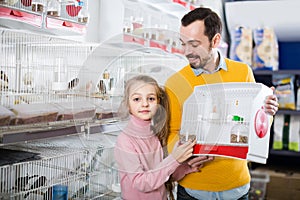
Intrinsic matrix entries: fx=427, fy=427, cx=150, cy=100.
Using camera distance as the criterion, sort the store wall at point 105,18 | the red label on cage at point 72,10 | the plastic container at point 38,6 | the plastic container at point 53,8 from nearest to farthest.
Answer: the plastic container at point 38,6, the plastic container at point 53,8, the red label on cage at point 72,10, the store wall at point 105,18

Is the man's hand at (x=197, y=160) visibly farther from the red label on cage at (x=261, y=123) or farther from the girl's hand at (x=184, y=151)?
the red label on cage at (x=261, y=123)

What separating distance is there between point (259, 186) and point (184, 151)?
8.63 feet

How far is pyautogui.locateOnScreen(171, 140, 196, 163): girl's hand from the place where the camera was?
1.89 m

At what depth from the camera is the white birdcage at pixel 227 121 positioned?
192 centimetres

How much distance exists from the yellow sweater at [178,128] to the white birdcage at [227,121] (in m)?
0.05

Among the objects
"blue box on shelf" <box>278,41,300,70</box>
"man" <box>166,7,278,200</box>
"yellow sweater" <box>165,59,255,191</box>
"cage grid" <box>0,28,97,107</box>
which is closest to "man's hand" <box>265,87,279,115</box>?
"man" <box>166,7,278,200</box>

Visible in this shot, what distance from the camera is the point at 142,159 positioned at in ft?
6.13

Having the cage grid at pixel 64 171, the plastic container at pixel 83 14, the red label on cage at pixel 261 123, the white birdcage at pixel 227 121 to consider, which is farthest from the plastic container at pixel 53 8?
the red label on cage at pixel 261 123

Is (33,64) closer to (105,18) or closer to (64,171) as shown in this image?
(64,171)

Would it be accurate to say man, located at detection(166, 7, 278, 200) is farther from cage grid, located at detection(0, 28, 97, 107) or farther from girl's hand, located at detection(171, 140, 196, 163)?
cage grid, located at detection(0, 28, 97, 107)

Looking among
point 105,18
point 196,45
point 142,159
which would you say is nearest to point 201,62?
point 196,45

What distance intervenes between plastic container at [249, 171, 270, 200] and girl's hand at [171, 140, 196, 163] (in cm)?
257

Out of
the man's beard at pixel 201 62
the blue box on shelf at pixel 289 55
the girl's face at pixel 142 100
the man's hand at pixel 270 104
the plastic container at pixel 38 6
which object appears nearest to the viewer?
the girl's face at pixel 142 100

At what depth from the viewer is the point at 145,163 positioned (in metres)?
1.89
